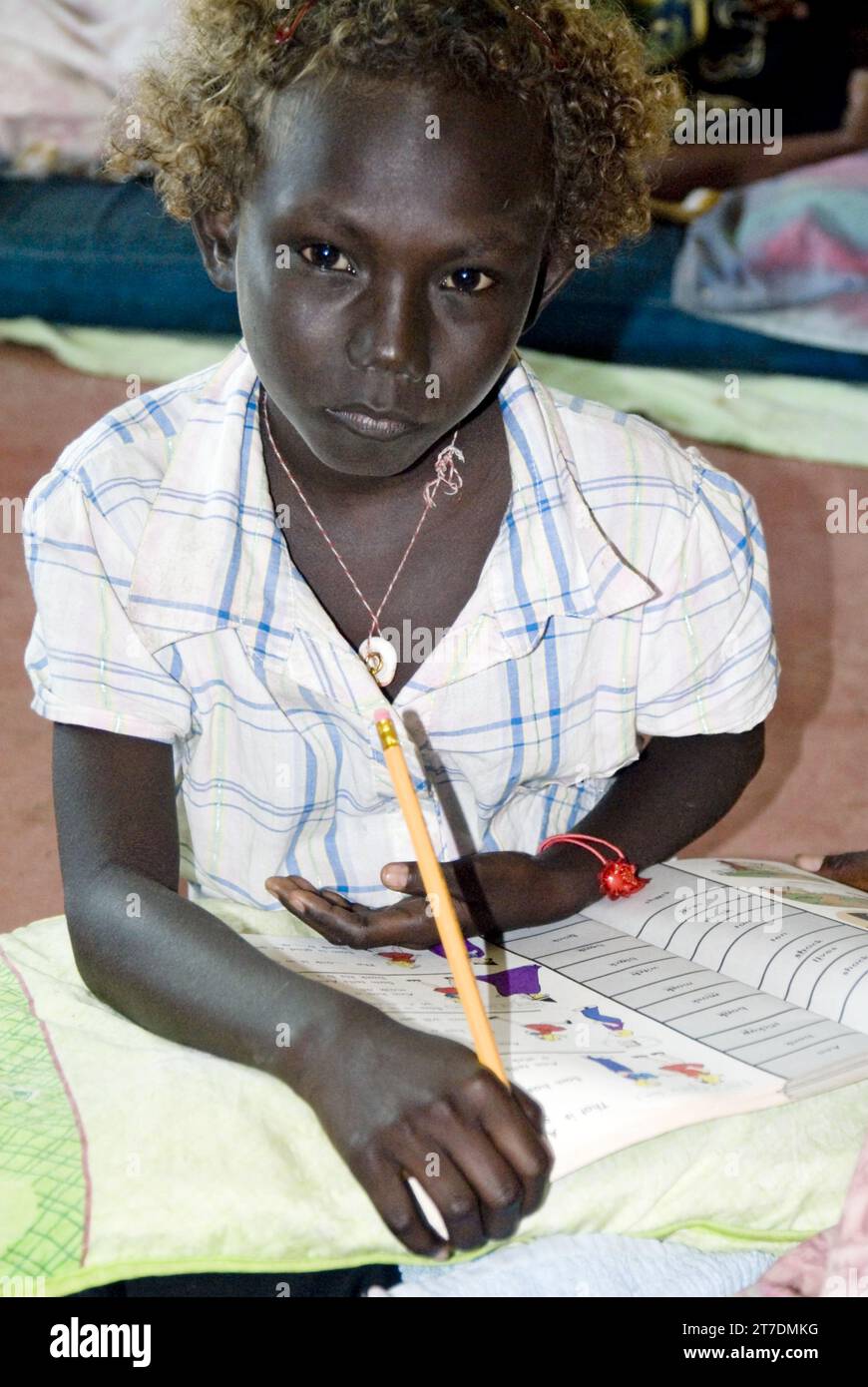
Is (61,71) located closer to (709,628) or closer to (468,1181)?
(709,628)

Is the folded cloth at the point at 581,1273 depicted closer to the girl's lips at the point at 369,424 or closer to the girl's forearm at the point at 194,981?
the girl's forearm at the point at 194,981

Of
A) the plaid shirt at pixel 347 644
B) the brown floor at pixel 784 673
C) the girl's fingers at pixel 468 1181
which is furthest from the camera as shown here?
the brown floor at pixel 784 673

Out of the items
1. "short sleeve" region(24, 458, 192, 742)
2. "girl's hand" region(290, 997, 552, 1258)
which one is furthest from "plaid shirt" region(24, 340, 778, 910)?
"girl's hand" region(290, 997, 552, 1258)

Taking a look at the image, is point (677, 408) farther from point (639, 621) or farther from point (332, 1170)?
point (332, 1170)

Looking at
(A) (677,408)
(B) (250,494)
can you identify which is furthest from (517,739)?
(A) (677,408)

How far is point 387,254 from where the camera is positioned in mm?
684

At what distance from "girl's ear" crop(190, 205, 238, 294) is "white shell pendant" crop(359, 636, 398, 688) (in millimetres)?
191

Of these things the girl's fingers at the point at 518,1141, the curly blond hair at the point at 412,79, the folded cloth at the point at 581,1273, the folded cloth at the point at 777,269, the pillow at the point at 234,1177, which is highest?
the folded cloth at the point at 777,269

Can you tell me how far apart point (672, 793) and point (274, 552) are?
260mm

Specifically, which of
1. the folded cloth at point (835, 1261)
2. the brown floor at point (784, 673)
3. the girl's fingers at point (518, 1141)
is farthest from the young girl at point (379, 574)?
the brown floor at point (784, 673)

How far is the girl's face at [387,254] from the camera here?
68 cm

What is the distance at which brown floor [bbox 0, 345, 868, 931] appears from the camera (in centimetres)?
156

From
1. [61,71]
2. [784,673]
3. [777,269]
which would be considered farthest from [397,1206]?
[61,71]

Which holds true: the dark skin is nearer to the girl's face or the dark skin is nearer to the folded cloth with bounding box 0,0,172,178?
the girl's face
